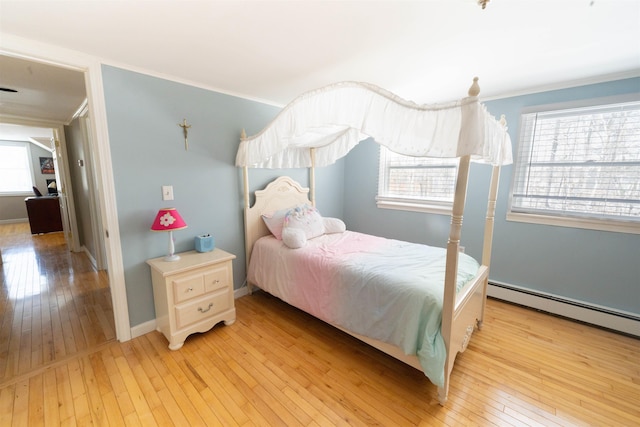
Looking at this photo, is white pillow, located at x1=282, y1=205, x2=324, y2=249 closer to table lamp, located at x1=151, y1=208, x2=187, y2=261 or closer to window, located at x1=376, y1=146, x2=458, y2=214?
table lamp, located at x1=151, y1=208, x2=187, y2=261

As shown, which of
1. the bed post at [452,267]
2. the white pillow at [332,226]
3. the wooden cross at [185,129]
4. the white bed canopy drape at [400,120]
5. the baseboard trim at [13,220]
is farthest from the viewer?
the baseboard trim at [13,220]

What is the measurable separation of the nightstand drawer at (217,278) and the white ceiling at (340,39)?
1.67 meters

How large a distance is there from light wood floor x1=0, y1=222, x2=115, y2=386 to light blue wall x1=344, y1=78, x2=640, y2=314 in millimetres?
3591

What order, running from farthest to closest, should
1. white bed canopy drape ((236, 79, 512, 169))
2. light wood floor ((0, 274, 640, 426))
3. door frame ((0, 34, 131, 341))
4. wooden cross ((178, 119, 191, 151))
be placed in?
1. wooden cross ((178, 119, 191, 151))
2. door frame ((0, 34, 131, 341))
3. light wood floor ((0, 274, 640, 426))
4. white bed canopy drape ((236, 79, 512, 169))

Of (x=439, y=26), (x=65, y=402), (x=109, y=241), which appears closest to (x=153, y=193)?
(x=109, y=241)

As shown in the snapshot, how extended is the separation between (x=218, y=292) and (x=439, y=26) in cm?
249

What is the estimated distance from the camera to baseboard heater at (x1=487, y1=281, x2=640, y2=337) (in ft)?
7.13

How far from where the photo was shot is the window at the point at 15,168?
6.61 metres

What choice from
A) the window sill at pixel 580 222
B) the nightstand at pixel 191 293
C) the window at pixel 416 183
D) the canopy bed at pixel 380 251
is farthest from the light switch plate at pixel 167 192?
the window sill at pixel 580 222

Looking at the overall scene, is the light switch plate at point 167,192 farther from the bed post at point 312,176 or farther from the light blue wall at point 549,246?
the light blue wall at point 549,246

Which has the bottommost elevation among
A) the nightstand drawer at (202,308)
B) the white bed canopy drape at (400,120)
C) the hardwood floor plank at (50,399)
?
the hardwood floor plank at (50,399)

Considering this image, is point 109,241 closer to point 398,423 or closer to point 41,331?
point 41,331

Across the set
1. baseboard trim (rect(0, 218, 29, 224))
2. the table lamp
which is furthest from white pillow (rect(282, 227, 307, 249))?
baseboard trim (rect(0, 218, 29, 224))

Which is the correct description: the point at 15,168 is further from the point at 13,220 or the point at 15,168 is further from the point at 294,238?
the point at 294,238
